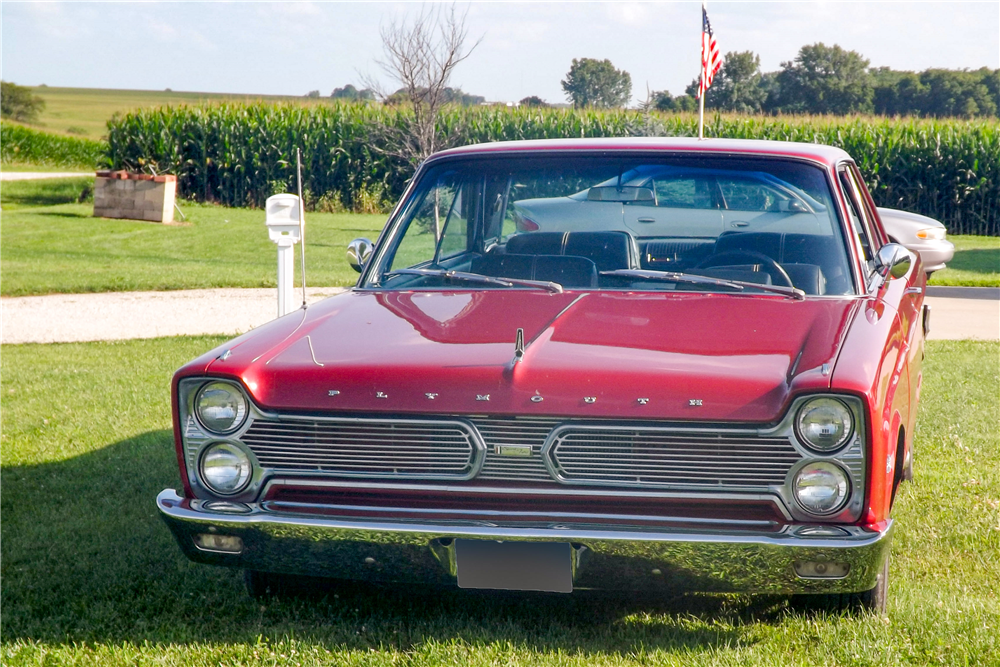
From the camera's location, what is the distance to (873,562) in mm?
2762

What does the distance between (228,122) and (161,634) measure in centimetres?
2429

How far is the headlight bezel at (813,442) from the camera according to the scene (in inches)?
107

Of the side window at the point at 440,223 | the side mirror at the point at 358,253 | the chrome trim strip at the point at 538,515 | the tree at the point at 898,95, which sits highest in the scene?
the tree at the point at 898,95

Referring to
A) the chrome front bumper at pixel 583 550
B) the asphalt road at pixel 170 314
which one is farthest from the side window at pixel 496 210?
the asphalt road at pixel 170 314

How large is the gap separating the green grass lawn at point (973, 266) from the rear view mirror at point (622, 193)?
1061 centimetres

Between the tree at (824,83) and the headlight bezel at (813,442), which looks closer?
the headlight bezel at (813,442)

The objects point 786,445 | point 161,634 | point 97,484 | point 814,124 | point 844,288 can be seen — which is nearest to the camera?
point 786,445

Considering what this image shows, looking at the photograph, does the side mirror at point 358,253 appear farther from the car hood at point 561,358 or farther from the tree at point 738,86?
the tree at point 738,86

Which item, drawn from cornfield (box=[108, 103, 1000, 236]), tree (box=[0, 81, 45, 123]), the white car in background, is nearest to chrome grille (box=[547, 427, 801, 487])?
the white car in background

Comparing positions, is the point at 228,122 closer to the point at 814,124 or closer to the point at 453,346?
the point at 814,124

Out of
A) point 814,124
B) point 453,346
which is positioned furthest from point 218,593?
point 814,124

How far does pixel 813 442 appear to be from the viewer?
2.74 m

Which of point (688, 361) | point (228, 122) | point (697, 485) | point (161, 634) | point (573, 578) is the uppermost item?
point (228, 122)

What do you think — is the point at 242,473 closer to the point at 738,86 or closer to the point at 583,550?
the point at 583,550
